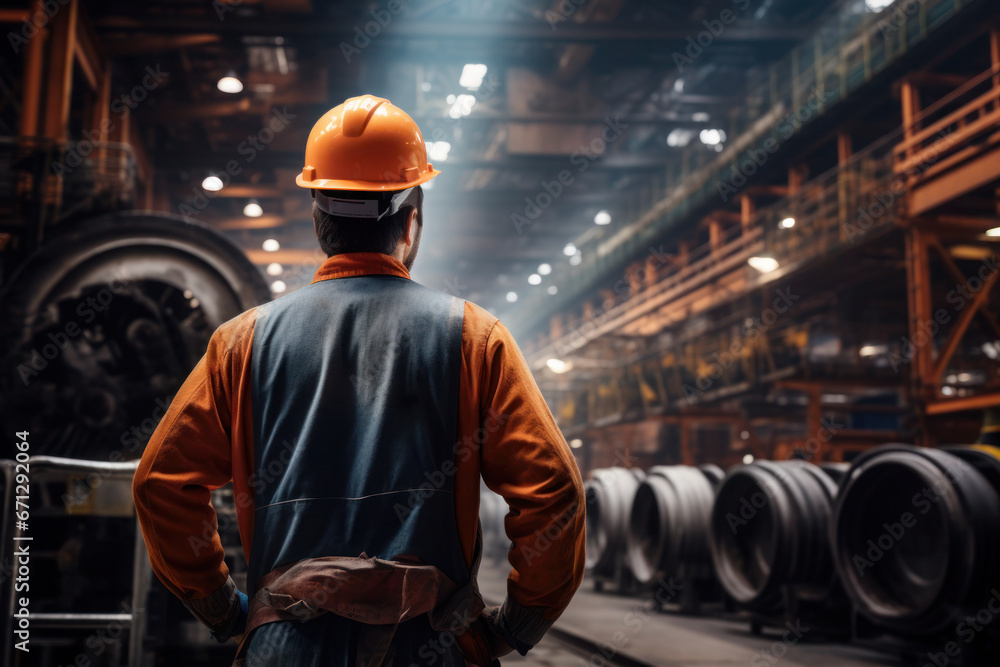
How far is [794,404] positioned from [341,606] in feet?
62.3

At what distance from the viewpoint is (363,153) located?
1905 millimetres

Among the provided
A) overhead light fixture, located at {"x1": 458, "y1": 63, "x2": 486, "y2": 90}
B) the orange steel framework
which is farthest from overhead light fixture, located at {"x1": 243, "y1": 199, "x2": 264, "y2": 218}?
the orange steel framework

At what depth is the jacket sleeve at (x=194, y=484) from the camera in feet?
5.54

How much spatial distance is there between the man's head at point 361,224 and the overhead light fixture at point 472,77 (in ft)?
47.0

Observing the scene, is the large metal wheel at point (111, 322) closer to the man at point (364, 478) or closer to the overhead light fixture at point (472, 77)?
the man at point (364, 478)

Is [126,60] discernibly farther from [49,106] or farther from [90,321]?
[90,321]

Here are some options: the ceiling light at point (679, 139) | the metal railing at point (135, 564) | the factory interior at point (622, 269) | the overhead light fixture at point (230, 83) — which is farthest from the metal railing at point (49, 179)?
the ceiling light at point (679, 139)

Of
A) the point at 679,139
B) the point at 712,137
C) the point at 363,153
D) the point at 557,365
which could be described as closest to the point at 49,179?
the point at 363,153

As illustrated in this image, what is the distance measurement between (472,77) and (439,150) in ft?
5.86

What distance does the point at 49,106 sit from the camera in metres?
11.6

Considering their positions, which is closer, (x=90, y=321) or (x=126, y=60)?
(x=90, y=321)

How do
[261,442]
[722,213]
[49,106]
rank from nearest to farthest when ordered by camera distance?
[261,442]
[49,106]
[722,213]

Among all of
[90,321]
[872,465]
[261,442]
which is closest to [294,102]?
[90,321]

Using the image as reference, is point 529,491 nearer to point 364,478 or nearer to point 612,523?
point 364,478
